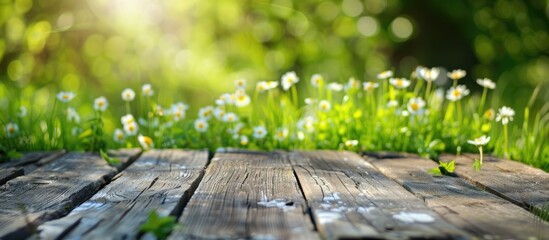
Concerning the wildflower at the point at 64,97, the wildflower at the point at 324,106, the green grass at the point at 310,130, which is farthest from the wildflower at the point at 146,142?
the wildflower at the point at 324,106

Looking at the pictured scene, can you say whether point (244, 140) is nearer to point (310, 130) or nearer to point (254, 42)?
point (310, 130)

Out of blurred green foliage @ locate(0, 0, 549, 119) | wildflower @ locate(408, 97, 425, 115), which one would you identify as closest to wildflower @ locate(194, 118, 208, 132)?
wildflower @ locate(408, 97, 425, 115)

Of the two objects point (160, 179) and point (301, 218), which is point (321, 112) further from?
point (301, 218)

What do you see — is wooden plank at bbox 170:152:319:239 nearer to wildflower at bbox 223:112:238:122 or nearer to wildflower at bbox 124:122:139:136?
wildflower at bbox 223:112:238:122

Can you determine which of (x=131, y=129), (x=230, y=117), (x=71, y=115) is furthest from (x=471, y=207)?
(x=71, y=115)

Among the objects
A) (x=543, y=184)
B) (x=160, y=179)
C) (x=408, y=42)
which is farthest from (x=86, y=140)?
(x=408, y=42)

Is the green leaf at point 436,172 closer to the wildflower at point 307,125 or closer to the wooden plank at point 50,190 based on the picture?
the wildflower at point 307,125

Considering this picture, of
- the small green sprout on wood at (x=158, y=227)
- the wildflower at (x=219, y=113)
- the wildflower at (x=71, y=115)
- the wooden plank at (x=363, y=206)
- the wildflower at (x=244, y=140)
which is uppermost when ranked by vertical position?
A: the wildflower at (x=219, y=113)
